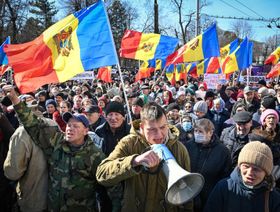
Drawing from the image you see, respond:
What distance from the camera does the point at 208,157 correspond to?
3584 millimetres

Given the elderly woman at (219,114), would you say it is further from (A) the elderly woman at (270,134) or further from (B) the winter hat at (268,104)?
(A) the elderly woman at (270,134)

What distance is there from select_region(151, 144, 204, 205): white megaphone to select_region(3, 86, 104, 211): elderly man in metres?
1.23

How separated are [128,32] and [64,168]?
264 inches

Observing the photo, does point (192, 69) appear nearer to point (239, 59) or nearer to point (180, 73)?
point (180, 73)

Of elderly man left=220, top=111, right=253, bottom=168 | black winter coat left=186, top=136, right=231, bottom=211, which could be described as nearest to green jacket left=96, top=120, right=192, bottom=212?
black winter coat left=186, top=136, right=231, bottom=211

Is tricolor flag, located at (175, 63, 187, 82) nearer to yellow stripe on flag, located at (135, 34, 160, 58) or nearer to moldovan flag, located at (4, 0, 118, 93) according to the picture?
yellow stripe on flag, located at (135, 34, 160, 58)

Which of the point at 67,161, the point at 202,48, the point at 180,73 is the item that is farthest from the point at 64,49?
the point at 180,73

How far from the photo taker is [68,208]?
3084 mm

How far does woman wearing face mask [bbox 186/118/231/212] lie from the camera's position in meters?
3.54

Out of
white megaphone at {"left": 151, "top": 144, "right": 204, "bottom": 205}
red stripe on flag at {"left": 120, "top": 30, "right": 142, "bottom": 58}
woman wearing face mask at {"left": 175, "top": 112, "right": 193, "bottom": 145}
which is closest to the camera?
white megaphone at {"left": 151, "top": 144, "right": 204, "bottom": 205}

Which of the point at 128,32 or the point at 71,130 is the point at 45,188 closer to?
the point at 71,130

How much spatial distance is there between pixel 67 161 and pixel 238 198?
1611 millimetres

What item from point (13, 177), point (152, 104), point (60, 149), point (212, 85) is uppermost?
point (152, 104)

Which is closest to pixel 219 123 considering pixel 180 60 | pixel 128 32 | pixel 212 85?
pixel 180 60
